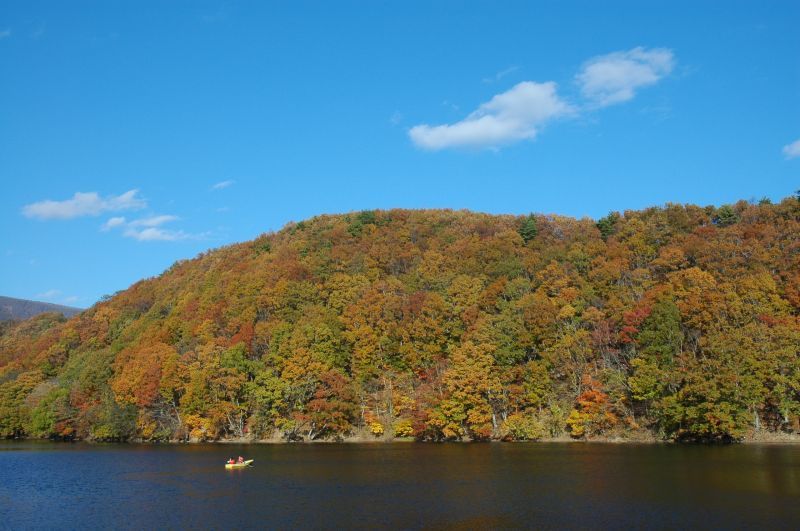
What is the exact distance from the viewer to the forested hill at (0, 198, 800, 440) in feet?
188

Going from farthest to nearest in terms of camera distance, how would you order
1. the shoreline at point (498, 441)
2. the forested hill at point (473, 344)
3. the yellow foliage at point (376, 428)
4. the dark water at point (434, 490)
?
the yellow foliage at point (376, 428) → the forested hill at point (473, 344) → the shoreline at point (498, 441) → the dark water at point (434, 490)

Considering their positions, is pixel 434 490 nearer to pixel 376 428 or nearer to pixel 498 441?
pixel 498 441

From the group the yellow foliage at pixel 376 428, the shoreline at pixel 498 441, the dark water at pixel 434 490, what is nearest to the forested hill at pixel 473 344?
the yellow foliage at pixel 376 428

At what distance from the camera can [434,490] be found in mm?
33312

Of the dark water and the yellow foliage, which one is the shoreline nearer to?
the yellow foliage

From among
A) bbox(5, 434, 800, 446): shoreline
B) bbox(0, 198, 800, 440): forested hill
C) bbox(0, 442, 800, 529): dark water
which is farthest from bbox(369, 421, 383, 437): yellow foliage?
bbox(0, 442, 800, 529): dark water

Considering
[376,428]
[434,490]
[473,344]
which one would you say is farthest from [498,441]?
[434,490]

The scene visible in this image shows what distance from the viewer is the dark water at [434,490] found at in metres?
26.5

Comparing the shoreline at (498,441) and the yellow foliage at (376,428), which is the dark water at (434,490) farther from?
the yellow foliage at (376,428)

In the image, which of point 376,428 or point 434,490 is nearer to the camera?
point 434,490

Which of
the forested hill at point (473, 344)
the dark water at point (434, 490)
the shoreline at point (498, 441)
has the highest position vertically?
the forested hill at point (473, 344)

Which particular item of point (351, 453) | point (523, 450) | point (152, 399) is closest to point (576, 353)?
point (523, 450)

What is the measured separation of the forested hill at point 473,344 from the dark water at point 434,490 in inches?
329

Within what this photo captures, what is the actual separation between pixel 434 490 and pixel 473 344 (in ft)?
118
